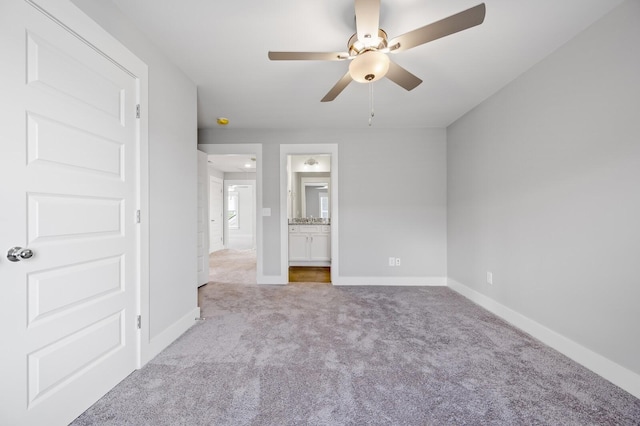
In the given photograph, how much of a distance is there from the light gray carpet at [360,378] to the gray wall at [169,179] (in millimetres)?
408

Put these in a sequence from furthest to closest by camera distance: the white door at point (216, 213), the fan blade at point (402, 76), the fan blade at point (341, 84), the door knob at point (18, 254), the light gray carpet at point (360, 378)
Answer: the white door at point (216, 213) → the fan blade at point (341, 84) → the fan blade at point (402, 76) → the light gray carpet at point (360, 378) → the door knob at point (18, 254)

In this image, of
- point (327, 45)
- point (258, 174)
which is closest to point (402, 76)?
point (327, 45)

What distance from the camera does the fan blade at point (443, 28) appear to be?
3.74ft

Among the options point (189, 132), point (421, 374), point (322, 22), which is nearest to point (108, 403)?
point (421, 374)

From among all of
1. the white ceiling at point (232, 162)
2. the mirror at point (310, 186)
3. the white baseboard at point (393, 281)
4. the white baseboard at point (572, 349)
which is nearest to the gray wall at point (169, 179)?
the white baseboard at point (393, 281)

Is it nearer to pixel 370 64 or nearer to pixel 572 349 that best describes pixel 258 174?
pixel 370 64

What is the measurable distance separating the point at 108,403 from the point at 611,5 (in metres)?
3.83

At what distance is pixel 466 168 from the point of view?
10.2 feet

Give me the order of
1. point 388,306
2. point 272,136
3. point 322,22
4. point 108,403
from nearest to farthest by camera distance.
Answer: point 108,403, point 322,22, point 388,306, point 272,136

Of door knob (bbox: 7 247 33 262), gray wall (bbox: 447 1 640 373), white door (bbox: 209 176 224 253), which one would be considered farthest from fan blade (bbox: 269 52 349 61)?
white door (bbox: 209 176 224 253)

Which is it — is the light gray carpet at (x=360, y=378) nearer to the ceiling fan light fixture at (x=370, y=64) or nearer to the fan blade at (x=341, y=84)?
the ceiling fan light fixture at (x=370, y=64)

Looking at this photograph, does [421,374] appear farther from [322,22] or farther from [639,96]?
[322,22]

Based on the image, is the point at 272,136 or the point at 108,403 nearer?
the point at 108,403

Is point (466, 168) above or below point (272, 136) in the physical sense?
below
